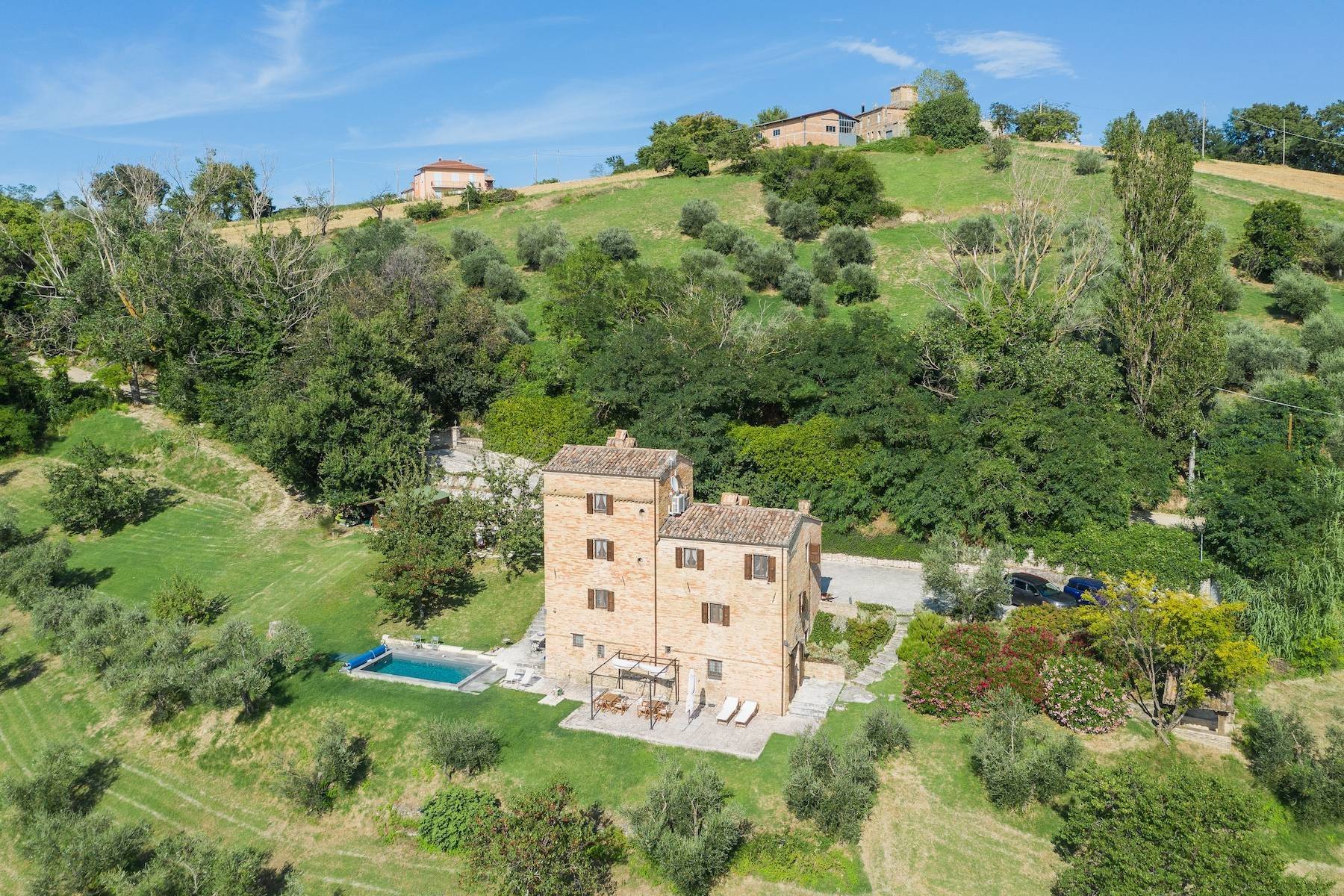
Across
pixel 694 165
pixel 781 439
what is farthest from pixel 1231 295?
pixel 694 165

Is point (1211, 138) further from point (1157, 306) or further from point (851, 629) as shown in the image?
point (851, 629)

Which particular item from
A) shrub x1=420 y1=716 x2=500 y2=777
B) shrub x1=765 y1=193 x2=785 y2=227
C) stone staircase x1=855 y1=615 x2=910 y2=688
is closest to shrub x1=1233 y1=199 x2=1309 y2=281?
shrub x1=765 y1=193 x2=785 y2=227

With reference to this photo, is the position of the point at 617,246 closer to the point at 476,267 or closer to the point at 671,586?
the point at 476,267

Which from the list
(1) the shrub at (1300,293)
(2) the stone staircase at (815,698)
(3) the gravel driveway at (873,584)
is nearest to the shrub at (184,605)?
(2) the stone staircase at (815,698)

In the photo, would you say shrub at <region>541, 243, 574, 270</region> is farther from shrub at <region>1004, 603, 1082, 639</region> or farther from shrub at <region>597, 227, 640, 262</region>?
shrub at <region>1004, 603, 1082, 639</region>

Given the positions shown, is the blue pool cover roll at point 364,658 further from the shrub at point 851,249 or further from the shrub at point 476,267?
the shrub at point 851,249
